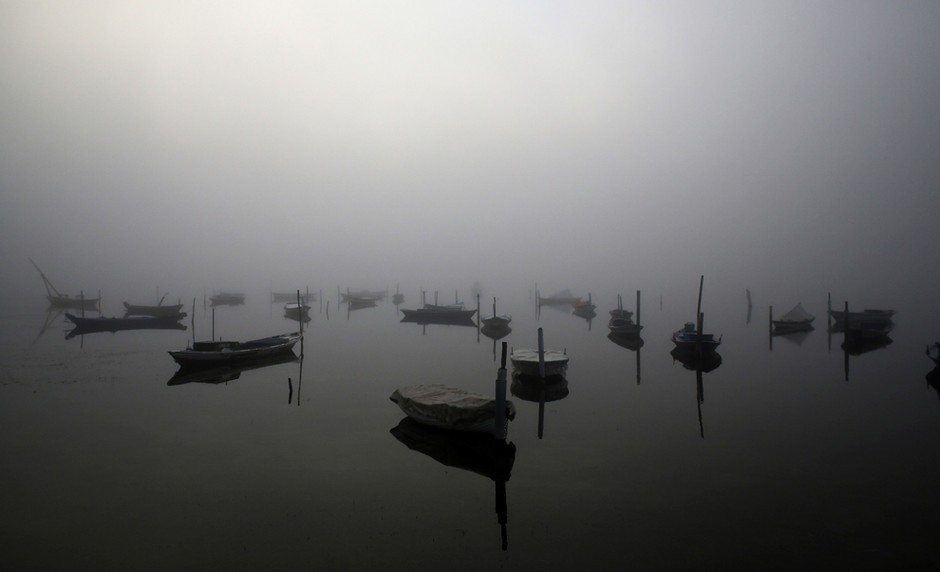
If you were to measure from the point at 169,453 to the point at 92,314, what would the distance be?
74.0 metres

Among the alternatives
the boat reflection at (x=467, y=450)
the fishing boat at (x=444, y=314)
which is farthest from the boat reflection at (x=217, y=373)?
the fishing boat at (x=444, y=314)

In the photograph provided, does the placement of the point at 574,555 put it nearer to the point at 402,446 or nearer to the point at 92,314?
the point at 402,446

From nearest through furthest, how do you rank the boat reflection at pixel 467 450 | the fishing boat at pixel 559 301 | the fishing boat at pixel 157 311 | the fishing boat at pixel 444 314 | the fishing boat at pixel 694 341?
the boat reflection at pixel 467 450
the fishing boat at pixel 694 341
the fishing boat at pixel 157 311
the fishing boat at pixel 444 314
the fishing boat at pixel 559 301

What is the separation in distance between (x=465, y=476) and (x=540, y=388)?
10920 mm

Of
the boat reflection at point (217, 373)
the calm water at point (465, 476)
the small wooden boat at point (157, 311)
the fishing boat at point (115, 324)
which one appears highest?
the small wooden boat at point (157, 311)

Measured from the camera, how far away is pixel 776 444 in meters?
15.6

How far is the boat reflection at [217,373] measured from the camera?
25.0 metres

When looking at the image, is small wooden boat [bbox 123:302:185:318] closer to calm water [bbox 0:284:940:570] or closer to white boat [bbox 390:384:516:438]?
calm water [bbox 0:284:940:570]

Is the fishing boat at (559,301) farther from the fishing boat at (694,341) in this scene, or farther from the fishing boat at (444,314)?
the fishing boat at (694,341)

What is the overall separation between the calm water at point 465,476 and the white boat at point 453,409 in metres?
1.27

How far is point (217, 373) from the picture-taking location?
26.5 meters

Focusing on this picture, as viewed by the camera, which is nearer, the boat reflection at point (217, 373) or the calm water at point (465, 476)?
the calm water at point (465, 476)

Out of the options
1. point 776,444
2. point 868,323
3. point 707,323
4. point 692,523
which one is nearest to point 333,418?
point 692,523

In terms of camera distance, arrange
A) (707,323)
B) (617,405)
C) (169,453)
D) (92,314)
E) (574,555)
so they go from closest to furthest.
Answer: (574,555), (169,453), (617,405), (707,323), (92,314)
